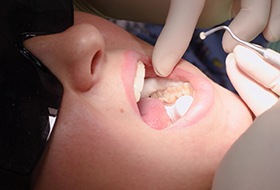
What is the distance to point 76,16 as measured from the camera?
1.17 m

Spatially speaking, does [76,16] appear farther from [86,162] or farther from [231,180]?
[231,180]

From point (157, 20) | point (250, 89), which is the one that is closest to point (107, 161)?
point (250, 89)

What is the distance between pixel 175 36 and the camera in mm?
1070

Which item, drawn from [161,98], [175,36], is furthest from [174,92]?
[175,36]

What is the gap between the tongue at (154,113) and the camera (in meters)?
1.07

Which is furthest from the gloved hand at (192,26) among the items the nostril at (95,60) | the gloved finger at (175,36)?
the nostril at (95,60)

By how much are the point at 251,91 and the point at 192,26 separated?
0.72 feet

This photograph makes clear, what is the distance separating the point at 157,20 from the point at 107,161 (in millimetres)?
559

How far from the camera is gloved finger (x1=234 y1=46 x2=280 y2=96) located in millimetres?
999

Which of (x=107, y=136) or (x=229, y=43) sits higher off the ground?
(x=229, y=43)

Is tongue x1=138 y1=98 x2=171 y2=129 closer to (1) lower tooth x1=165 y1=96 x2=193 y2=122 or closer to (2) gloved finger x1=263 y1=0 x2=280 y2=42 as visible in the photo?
(1) lower tooth x1=165 y1=96 x2=193 y2=122

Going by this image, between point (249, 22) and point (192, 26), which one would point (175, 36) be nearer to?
point (192, 26)

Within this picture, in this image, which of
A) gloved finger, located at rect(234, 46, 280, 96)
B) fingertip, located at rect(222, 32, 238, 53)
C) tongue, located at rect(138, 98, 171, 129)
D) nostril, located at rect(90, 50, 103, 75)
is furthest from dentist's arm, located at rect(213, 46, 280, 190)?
nostril, located at rect(90, 50, 103, 75)

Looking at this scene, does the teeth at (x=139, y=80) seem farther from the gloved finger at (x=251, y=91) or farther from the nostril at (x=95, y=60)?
the gloved finger at (x=251, y=91)
